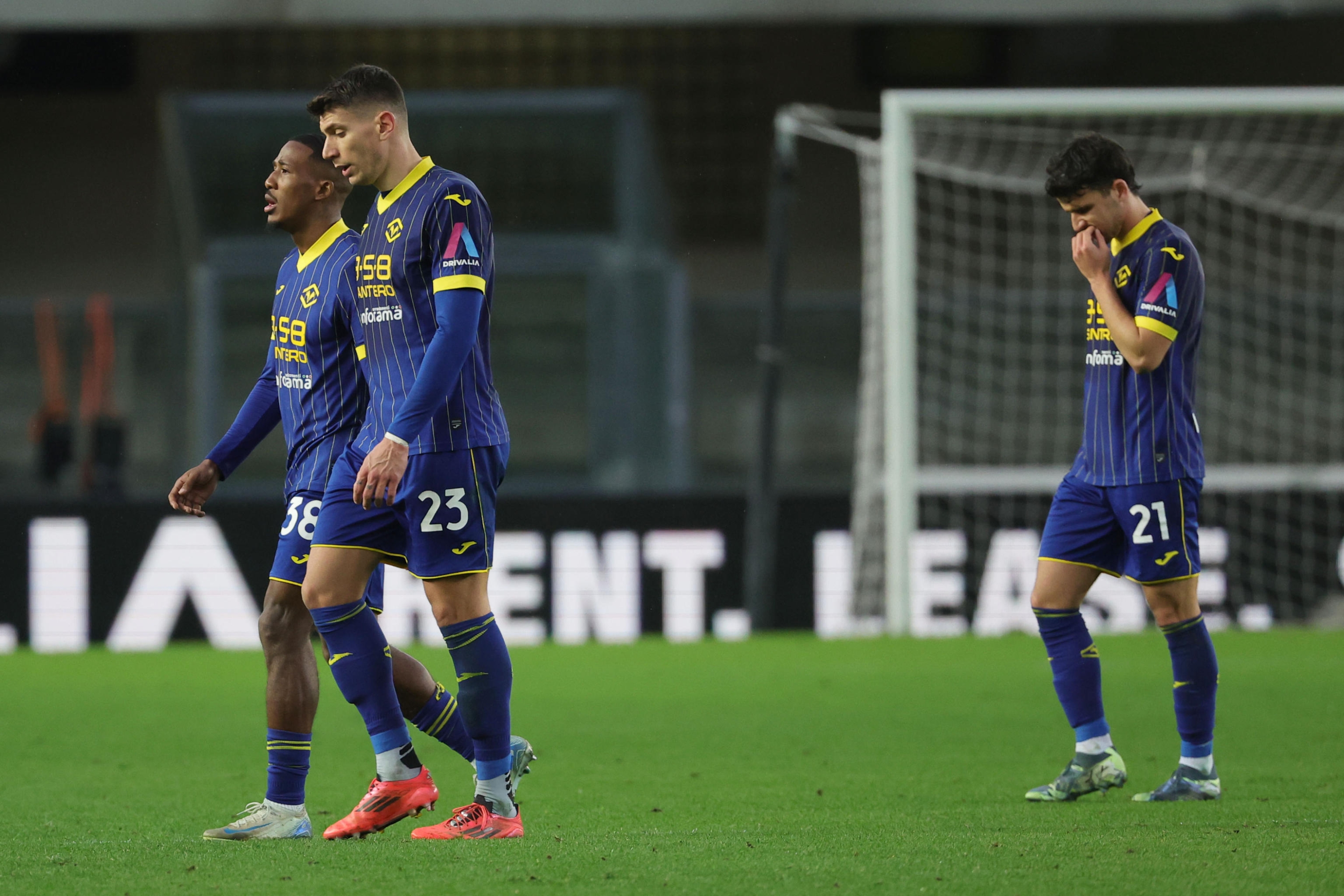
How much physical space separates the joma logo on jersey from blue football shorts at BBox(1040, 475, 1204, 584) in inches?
66.7

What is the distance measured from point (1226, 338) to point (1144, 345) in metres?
8.63

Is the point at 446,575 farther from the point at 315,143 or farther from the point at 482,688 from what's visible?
the point at 315,143

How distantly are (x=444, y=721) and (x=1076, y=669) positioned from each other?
1.58m

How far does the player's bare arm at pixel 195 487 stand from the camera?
12.8 feet

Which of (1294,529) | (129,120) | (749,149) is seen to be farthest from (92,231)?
(1294,529)

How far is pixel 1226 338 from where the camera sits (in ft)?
39.9

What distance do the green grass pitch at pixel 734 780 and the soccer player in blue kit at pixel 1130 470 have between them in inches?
7.4

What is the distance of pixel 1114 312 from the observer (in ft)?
13.3

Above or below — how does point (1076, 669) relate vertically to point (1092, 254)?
below

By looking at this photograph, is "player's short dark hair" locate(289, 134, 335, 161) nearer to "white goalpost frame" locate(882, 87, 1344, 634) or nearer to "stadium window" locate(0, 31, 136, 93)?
"white goalpost frame" locate(882, 87, 1344, 634)

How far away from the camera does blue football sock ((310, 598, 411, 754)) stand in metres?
3.54

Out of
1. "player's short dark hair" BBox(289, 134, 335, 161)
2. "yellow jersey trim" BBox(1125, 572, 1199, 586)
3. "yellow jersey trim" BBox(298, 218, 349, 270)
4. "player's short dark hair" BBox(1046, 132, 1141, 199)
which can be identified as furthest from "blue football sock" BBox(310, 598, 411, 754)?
"player's short dark hair" BBox(1046, 132, 1141, 199)

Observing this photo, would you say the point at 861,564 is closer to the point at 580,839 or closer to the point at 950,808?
the point at 950,808

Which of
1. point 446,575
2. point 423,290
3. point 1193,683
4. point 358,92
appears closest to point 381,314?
point 423,290
